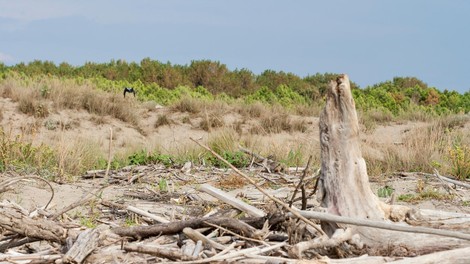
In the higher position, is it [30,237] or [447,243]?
[447,243]

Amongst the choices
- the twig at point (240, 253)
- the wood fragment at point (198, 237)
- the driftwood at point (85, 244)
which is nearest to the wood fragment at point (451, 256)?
the twig at point (240, 253)

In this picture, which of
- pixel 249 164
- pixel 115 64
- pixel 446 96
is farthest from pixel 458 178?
pixel 115 64

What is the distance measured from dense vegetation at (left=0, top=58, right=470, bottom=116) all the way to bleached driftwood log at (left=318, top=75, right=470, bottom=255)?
2104 cm

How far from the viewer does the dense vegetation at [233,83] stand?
26.1 metres

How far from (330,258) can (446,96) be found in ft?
83.5

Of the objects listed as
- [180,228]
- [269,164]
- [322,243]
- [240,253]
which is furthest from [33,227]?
[269,164]

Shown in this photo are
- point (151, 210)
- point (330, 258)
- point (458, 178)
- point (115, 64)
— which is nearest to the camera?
point (330, 258)

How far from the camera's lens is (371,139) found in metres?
17.7

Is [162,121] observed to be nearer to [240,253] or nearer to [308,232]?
[308,232]

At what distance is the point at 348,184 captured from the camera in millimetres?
3850

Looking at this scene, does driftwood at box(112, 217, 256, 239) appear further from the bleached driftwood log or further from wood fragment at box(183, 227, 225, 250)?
the bleached driftwood log

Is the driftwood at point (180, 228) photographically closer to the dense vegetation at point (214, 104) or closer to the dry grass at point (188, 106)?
the dense vegetation at point (214, 104)

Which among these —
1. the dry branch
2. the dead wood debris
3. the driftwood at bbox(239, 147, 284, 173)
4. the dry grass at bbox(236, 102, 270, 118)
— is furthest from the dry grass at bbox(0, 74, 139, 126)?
the dry branch

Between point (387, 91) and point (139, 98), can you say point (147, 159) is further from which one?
point (387, 91)
